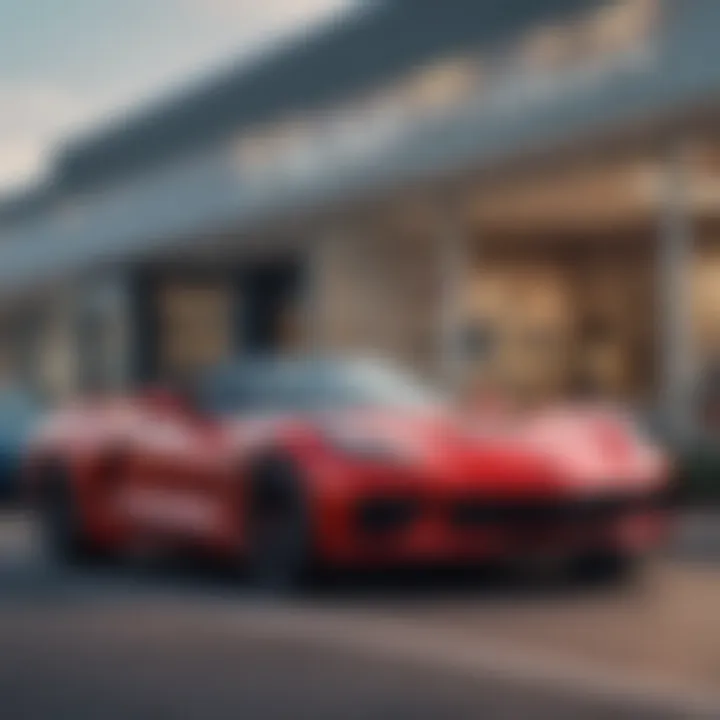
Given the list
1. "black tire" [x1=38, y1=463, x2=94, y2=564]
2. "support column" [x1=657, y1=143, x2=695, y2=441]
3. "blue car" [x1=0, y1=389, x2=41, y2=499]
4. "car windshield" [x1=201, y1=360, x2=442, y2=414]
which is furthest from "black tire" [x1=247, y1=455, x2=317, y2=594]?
"support column" [x1=657, y1=143, x2=695, y2=441]

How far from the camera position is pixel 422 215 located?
23.2m

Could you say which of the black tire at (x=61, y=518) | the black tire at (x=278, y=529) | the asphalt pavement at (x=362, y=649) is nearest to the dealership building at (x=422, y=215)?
the black tire at (x=61, y=518)

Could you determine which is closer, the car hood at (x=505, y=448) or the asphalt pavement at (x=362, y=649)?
the asphalt pavement at (x=362, y=649)

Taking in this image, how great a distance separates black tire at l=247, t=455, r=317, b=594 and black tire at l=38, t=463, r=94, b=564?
6.22 ft

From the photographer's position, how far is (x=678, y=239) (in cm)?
1911

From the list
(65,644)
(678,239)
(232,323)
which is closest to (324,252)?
(232,323)

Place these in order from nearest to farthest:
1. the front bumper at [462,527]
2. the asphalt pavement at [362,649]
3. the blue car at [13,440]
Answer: the asphalt pavement at [362,649]
the front bumper at [462,527]
the blue car at [13,440]

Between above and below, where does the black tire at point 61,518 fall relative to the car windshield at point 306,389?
below

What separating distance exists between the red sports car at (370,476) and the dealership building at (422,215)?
7922 millimetres

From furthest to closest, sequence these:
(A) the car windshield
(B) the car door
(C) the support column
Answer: (C) the support column → (A) the car windshield → (B) the car door

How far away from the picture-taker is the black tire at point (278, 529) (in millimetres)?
9531

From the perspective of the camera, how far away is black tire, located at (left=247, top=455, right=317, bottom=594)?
9.53 m

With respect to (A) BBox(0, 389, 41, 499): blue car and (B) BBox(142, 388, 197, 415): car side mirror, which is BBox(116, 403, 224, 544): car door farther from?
(A) BBox(0, 389, 41, 499): blue car

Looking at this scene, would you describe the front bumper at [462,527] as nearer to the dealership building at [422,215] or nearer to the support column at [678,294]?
the dealership building at [422,215]
